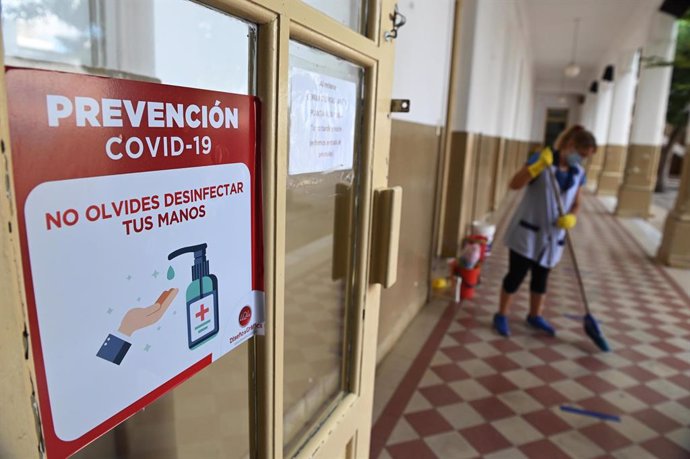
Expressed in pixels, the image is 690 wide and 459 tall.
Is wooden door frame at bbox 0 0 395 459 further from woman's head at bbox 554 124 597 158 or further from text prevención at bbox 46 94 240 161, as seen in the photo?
woman's head at bbox 554 124 597 158

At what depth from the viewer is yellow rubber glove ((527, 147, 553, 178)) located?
2.99 meters

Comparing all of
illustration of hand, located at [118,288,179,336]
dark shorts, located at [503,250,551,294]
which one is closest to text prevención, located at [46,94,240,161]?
illustration of hand, located at [118,288,179,336]

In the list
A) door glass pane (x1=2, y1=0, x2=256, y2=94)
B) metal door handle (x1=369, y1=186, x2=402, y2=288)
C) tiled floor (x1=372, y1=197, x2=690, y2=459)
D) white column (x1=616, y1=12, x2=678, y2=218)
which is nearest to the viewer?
door glass pane (x1=2, y1=0, x2=256, y2=94)

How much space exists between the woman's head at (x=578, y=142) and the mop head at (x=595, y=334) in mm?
1208

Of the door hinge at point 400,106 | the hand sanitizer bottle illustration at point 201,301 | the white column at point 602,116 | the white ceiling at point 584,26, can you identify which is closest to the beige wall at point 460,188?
the door hinge at point 400,106

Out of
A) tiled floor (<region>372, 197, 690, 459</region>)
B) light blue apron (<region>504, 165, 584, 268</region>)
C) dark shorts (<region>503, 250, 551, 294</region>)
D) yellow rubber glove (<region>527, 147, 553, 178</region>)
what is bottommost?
tiled floor (<region>372, 197, 690, 459</region>)

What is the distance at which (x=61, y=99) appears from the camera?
0.51m

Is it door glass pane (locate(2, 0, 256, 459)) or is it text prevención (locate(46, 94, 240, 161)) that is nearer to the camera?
text prevención (locate(46, 94, 240, 161))

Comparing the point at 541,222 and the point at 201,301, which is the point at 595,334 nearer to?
the point at 541,222

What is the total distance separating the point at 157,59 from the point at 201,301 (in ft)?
3.51

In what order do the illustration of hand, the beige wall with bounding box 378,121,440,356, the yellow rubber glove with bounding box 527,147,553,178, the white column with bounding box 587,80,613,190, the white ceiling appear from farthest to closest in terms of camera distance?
the white column with bounding box 587,80,613,190, the white ceiling, the yellow rubber glove with bounding box 527,147,553,178, the beige wall with bounding box 378,121,440,356, the illustration of hand

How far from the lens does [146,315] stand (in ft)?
2.19

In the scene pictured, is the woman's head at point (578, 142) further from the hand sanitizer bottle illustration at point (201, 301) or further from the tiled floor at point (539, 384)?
the hand sanitizer bottle illustration at point (201, 301)

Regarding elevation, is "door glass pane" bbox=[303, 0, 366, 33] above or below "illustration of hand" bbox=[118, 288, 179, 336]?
above
